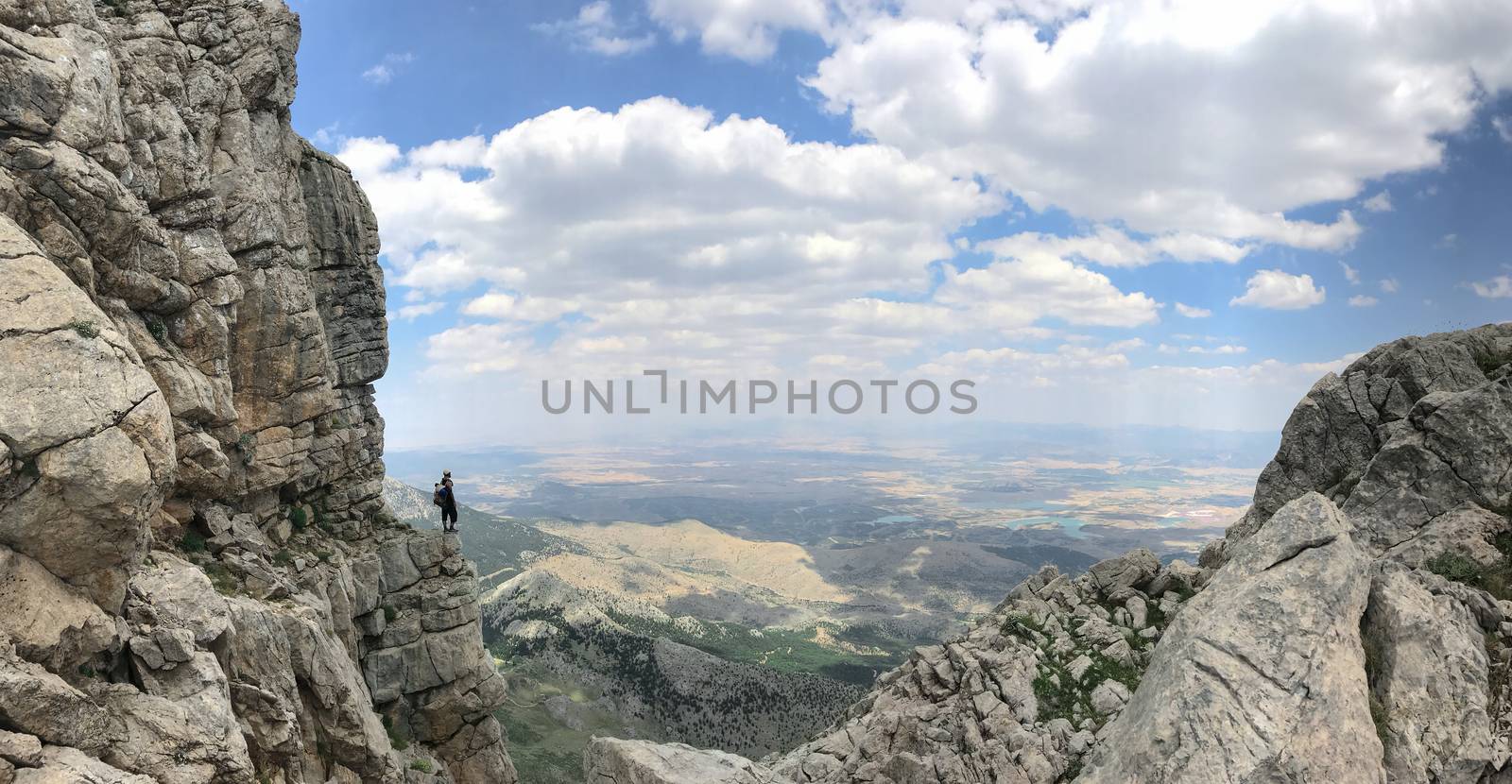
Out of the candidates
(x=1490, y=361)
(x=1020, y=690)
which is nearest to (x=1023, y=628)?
(x=1020, y=690)

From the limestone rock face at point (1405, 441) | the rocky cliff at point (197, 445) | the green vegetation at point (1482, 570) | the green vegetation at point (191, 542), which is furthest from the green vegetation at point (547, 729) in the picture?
the green vegetation at point (1482, 570)

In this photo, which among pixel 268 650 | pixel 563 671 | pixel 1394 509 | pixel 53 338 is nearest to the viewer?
pixel 53 338

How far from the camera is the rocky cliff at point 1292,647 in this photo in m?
17.5

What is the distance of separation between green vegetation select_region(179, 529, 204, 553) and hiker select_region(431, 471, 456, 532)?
12822mm

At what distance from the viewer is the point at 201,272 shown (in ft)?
87.6

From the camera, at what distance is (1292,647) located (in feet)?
60.0

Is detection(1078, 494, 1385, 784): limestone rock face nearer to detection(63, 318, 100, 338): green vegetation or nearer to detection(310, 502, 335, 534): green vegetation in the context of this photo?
detection(63, 318, 100, 338): green vegetation

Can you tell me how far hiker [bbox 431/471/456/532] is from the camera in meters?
40.0

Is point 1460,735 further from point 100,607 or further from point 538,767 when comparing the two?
point 538,767

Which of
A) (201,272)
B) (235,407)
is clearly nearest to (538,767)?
(235,407)

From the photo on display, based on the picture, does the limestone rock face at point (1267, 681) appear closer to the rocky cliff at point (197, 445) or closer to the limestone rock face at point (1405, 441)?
the limestone rock face at point (1405, 441)

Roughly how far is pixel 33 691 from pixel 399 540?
93.1 feet

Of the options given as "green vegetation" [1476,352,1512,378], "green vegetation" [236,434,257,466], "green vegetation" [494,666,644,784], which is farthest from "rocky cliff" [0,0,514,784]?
"green vegetation" [494,666,644,784]

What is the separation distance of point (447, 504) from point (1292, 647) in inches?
1521
